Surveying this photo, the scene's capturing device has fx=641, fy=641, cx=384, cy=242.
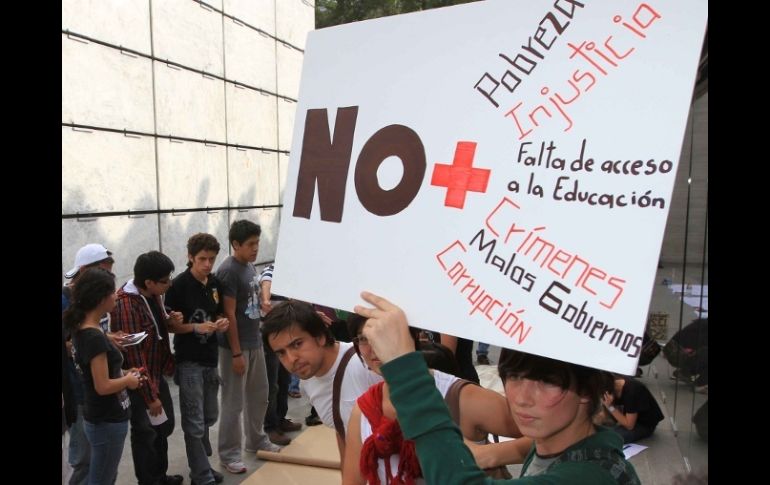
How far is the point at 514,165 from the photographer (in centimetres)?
123

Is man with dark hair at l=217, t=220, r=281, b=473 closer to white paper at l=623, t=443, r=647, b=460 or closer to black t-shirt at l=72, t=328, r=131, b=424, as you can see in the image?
black t-shirt at l=72, t=328, r=131, b=424

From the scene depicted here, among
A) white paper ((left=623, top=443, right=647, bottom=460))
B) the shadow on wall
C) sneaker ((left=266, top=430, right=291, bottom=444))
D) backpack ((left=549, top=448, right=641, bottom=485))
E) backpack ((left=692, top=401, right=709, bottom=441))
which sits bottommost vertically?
white paper ((left=623, top=443, right=647, bottom=460))

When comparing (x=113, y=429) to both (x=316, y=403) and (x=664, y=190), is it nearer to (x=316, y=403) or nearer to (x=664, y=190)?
(x=316, y=403)

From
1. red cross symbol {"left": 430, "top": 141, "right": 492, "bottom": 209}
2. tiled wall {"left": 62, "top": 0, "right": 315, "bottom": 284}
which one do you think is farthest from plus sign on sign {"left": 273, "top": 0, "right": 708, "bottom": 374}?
tiled wall {"left": 62, "top": 0, "right": 315, "bottom": 284}

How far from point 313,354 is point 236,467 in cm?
254

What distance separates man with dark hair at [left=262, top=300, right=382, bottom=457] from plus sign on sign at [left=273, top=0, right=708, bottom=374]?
27.4 inches

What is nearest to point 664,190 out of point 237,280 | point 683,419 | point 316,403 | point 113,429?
point 316,403

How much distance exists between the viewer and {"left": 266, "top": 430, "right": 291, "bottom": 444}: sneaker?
16.3 feet

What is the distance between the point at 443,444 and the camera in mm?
1164

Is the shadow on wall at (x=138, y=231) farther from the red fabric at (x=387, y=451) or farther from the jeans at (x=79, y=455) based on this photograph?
the red fabric at (x=387, y=451)

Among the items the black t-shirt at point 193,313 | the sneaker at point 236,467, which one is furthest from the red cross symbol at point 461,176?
the sneaker at point 236,467

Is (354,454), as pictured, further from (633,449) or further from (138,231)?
(138,231)
